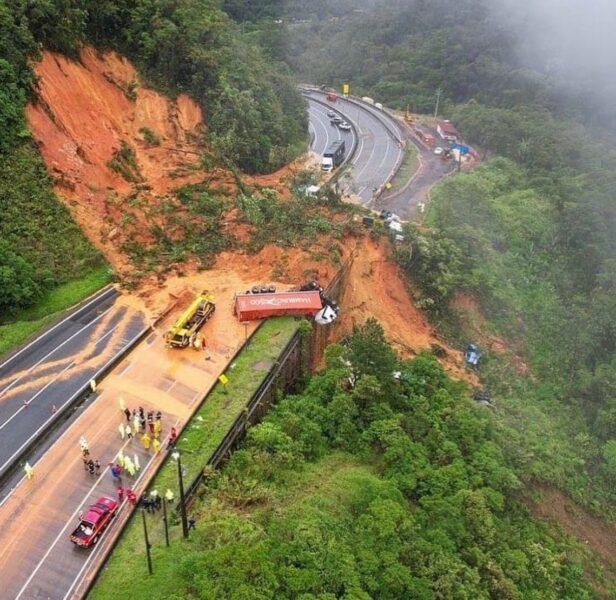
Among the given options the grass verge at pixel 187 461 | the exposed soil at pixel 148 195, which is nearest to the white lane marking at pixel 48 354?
the exposed soil at pixel 148 195

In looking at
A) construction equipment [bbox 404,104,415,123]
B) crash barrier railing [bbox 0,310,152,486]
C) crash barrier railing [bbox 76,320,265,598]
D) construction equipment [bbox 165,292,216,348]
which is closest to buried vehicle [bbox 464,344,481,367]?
construction equipment [bbox 165,292,216,348]

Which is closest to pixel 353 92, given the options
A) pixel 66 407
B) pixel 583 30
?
pixel 583 30

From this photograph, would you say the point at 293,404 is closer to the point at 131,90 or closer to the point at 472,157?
the point at 131,90

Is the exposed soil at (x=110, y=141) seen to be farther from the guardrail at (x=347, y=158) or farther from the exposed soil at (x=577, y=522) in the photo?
the exposed soil at (x=577, y=522)

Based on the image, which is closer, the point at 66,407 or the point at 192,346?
the point at 66,407

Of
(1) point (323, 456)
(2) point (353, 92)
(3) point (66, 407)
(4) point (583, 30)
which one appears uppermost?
(4) point (583, 30)

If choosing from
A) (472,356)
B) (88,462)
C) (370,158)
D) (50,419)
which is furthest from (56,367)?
(370,158)

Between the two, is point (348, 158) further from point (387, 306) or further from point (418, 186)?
point (387, 306)
